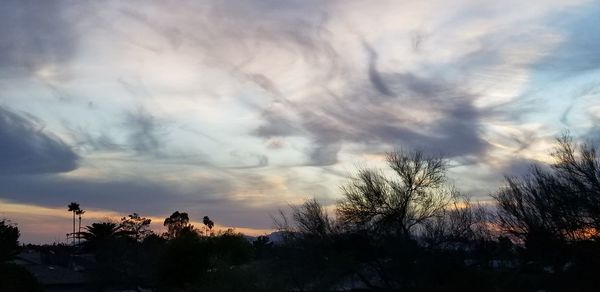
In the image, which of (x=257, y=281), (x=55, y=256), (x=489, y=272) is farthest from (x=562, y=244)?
(x=55, y=256)

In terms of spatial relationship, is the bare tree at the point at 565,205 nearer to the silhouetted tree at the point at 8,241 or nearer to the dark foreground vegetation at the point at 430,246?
the dark foreground vegetation at the point at 430,246

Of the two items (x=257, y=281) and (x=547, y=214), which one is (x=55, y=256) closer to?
(x=257, y=281)

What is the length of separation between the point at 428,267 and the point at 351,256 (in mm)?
4550

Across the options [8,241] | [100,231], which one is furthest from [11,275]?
[100,231]

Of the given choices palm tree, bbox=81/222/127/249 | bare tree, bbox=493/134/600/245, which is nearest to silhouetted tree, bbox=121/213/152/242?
palm tree, bbox=81/222/127/249

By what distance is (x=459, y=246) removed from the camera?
44656 mm

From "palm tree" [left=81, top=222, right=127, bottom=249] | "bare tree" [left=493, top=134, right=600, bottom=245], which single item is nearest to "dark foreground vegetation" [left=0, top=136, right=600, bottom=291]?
"bare tree" [left=493, top=134, right=600, bottom=245]

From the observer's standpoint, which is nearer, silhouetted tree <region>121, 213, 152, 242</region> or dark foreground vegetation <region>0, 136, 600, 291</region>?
dark foreground vegetation <region>0, 136, 600, 291</region>

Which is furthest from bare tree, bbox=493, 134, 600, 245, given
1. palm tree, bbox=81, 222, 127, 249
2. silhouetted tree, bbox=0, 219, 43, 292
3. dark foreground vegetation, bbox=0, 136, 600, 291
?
palm tree, bbox=81, 222, 127, 249

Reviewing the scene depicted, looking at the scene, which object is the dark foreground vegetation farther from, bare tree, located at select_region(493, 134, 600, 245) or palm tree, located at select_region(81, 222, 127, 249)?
palm tree, located at select_region(81, 222, 127, 249)

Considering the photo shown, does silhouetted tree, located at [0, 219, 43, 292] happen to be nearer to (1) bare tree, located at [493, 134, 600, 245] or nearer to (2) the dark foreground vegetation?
(2) the dark foreground vegetation

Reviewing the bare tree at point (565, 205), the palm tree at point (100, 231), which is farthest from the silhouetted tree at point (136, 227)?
the bare tree at point (565, 205)

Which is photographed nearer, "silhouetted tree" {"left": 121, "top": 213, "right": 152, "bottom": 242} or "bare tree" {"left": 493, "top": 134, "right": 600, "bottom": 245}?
"bare tree" {"left": 493, "top": 134, "right": 600, "bottom": 245}

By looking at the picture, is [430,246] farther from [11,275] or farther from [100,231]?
[100,231]
